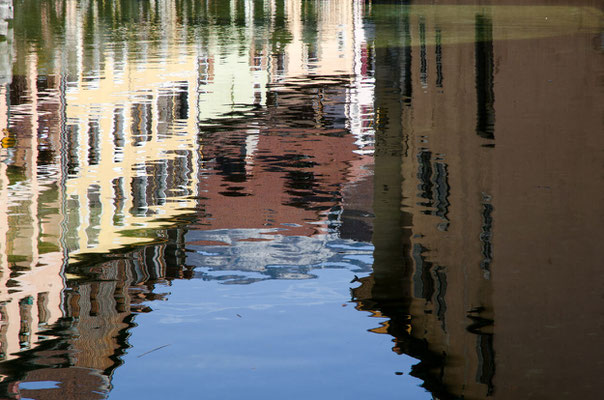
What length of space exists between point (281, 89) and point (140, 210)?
23.0 feet

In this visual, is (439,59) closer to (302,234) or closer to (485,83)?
(485,83)

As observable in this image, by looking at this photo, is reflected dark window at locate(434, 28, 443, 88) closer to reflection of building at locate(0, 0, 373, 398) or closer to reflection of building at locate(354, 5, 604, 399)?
reflection of building at locate(354, 5, 604, 399)

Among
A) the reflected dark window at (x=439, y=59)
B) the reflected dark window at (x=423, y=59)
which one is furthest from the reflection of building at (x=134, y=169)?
the reflected dark window at (x=439, y=59)

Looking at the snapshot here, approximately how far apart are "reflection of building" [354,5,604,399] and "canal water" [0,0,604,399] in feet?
0.06

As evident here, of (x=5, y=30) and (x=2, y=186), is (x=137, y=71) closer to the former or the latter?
(x=2, y=186)

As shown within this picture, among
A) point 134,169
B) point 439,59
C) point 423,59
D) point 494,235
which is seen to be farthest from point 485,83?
point 494,235

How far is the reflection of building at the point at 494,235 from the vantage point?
153 inches

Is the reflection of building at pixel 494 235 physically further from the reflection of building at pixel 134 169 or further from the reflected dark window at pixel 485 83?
the reflection of building at pixel 134 169

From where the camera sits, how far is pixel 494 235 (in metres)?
5.86

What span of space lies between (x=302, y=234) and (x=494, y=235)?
1136mm

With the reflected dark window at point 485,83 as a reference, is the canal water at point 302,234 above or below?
below

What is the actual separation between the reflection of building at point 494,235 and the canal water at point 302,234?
2cm

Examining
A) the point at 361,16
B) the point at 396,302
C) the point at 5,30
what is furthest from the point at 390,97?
the point at 361,16

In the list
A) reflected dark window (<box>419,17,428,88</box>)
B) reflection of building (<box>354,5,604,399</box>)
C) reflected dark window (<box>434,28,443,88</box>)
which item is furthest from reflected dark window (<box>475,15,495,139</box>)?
reflected dark window (<box>419,17,428,88</box>)
